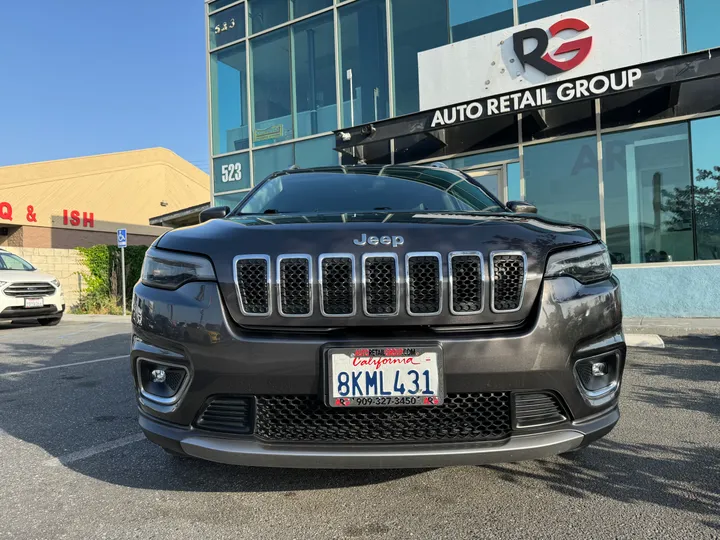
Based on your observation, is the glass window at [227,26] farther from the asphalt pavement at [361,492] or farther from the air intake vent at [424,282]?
the air intake vent at [424,282]

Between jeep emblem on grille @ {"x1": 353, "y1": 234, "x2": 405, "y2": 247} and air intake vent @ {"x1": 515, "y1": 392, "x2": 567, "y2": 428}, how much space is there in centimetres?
71

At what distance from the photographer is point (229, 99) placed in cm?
1305

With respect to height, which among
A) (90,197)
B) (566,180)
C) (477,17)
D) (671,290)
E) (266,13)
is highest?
(266,13)

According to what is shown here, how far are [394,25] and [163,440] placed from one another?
10.6 metres

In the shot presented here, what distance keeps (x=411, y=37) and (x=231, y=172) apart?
538cm

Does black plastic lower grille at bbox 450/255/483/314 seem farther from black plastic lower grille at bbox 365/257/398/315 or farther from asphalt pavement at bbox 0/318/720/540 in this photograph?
asphalt pavement at bbox 0/318/720/540

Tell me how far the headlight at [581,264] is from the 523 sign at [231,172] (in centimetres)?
1131

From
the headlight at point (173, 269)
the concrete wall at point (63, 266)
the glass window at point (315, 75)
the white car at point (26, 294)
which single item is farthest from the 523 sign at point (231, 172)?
the headlight at point (173, 269)

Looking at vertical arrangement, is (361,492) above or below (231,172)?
below

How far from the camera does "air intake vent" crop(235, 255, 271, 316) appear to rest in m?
1.89

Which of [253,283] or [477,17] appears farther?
[477,17]

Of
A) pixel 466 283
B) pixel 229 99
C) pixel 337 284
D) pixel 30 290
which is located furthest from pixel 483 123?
pixel 30 290

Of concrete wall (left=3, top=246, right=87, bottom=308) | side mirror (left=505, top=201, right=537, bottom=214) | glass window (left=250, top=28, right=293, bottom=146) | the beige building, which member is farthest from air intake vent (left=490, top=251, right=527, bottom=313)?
the beige building

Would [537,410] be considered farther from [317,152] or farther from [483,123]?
[317,152]
